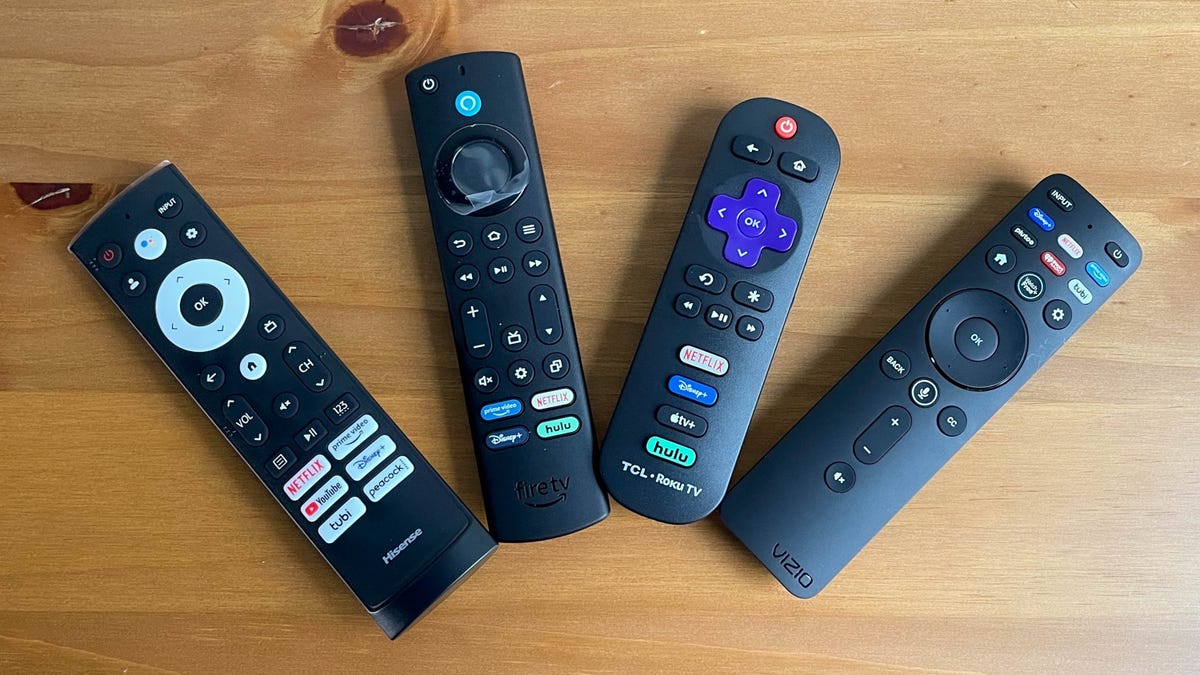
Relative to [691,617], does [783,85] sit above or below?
above

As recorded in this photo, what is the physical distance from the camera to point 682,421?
1.30 ft

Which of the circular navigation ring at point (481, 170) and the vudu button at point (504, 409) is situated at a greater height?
the circular navigation ring at point (481, 170)

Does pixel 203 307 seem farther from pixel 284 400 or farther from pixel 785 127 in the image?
pixel 785 127

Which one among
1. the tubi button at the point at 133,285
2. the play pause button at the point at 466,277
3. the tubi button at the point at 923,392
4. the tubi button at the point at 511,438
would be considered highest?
the tubi button at the point at 133,285

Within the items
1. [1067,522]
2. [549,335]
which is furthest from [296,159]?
[1067,522]

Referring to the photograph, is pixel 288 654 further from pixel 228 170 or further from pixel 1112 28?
pixel 1112 28

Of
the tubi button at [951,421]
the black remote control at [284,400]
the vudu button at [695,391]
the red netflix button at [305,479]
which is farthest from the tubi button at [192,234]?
the tubi button at [951,421]

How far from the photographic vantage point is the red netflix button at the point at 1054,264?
0.41 metres

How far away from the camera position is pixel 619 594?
406 mm

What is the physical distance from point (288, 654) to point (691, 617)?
16cm

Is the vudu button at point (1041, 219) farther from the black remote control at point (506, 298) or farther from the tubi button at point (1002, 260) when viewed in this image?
the black remote control at point (506, 298)

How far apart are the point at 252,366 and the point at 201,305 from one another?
33 millimetres

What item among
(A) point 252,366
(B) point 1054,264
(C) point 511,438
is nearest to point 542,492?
(C) point 511,438

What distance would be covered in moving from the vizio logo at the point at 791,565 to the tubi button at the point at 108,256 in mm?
292
